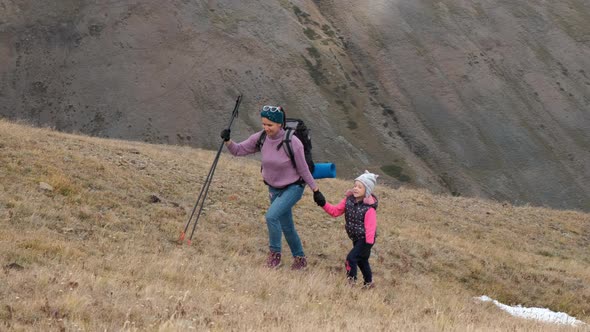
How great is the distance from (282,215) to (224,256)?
1.42 meters

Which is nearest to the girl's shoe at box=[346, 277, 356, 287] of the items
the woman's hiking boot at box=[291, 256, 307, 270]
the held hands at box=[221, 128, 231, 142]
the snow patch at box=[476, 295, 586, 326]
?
the woman's hiking boot at box=[291, 256, 307, 270]

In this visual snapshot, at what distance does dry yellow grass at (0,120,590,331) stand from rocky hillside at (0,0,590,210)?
144 feet

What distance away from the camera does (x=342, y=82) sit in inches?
3108

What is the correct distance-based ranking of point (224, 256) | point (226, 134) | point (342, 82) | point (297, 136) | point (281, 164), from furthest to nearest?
point (342, 82), point (224, 256), point (226, 134), point (297, 136), point (281, 164)

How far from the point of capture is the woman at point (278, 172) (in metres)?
9.80

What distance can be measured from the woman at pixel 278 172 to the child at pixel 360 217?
46 cm

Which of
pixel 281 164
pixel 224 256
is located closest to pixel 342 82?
pixel 224 256

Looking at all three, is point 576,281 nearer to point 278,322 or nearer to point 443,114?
point 278,322

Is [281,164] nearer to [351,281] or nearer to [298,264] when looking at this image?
[298,264]

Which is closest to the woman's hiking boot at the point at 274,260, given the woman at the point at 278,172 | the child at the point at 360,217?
the woman at the point at 278,172

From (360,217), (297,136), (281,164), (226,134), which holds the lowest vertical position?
(360,217)

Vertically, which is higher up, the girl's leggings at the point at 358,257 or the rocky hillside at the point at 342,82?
the girl's leggings at the point at 358,257

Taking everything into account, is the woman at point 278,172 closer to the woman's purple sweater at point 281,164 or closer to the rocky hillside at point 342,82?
the woman's purple sweater at point 281,164

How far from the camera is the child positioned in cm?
984
